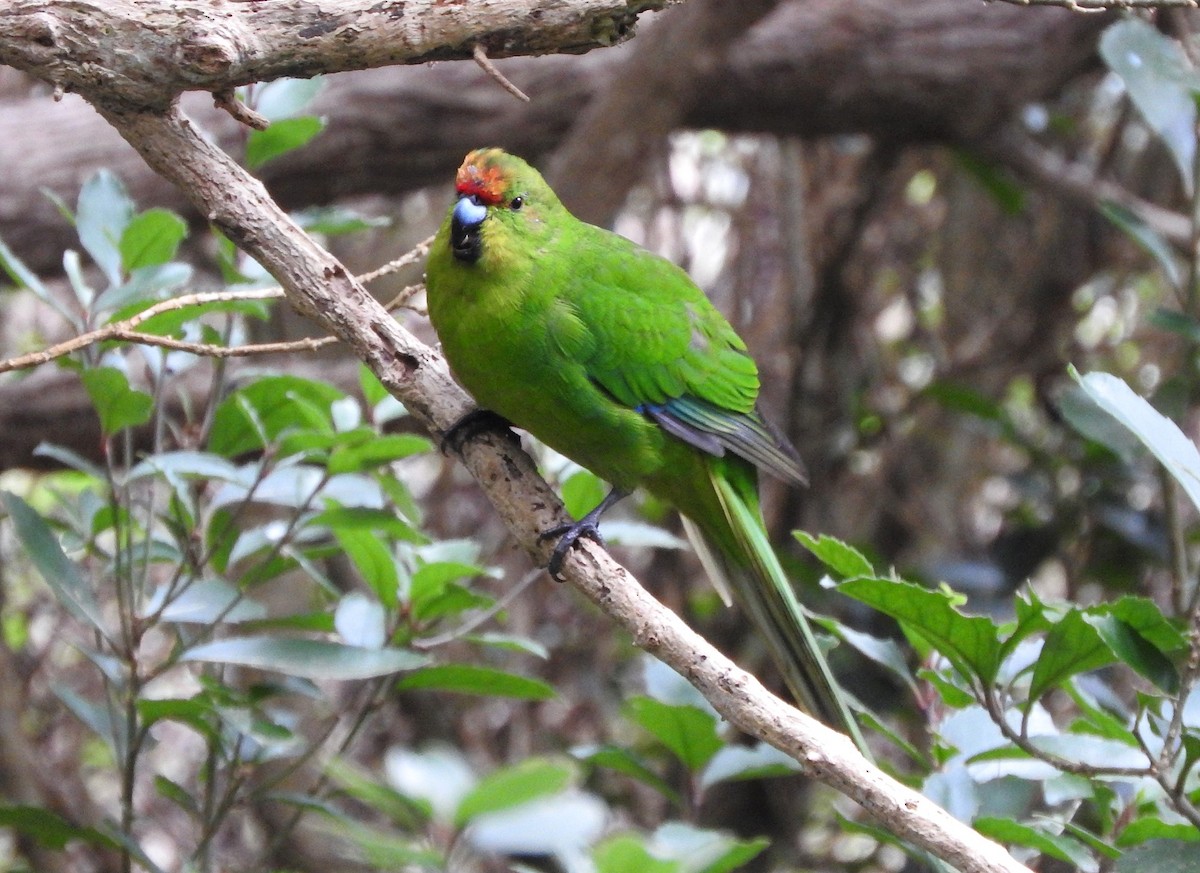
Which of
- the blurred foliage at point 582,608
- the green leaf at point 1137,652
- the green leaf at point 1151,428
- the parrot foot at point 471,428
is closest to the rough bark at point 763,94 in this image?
the blurred foliage at point 582,608

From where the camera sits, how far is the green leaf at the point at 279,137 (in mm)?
2121

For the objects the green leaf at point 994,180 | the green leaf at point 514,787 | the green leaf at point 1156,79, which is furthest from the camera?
the green leaf at point 994,180

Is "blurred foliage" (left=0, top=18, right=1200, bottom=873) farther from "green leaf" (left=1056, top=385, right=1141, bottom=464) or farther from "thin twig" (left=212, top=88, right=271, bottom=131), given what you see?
"thin twig" (left=212, top=88, right=271, bottom=131)

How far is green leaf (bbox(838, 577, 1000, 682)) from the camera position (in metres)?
1.69

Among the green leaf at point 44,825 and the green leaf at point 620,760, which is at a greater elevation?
the green leaf at point 44,825

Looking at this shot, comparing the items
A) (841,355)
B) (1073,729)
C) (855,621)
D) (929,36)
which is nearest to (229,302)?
(1073,729)

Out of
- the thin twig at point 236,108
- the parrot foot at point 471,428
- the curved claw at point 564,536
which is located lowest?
the curved claw at point 564,536

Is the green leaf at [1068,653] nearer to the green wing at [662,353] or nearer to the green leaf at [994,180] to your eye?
the green wing at [662,353]

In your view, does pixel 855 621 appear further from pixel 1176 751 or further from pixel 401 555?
pixel 1176 751

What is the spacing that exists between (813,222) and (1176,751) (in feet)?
10.3

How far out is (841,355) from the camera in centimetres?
429

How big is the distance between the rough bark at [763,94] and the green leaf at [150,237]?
6.84ft

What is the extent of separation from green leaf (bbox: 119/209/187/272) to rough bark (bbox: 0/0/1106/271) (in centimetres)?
208

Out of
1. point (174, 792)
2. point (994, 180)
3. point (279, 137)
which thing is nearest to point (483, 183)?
point (279, 137)
